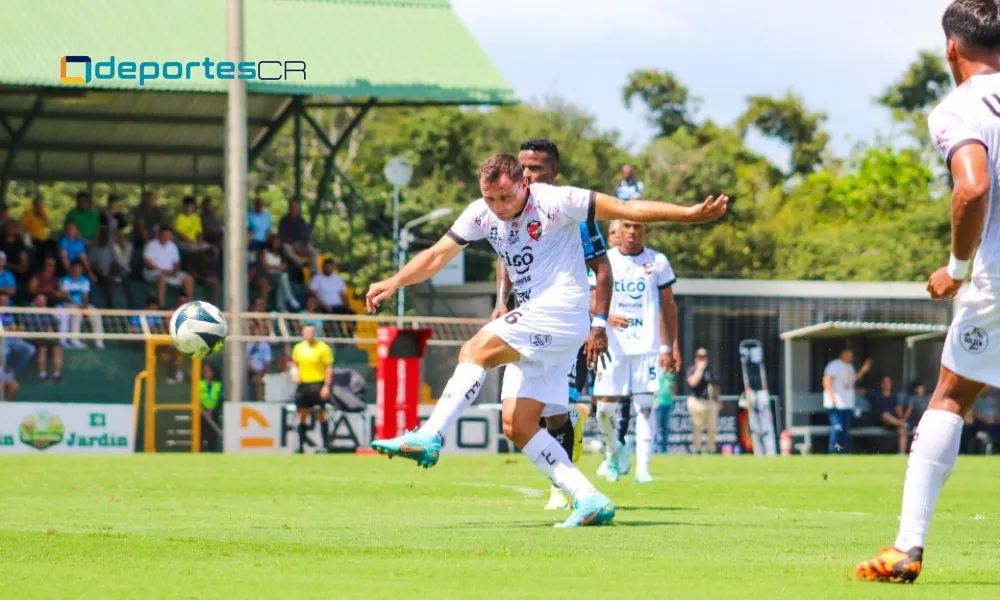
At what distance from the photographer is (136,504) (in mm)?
11805

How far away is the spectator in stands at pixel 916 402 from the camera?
33.8 metres

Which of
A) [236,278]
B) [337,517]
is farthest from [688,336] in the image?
[337,517]

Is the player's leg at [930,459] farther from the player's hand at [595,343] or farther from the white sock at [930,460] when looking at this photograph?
the player's hand at [595,343]

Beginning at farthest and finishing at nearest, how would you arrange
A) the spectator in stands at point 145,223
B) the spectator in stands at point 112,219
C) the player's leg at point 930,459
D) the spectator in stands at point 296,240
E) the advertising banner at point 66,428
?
the spectator in stands at point 296,240 → the spectator in stands at point 145,223 → the spectator in stands at point 112,219 → the advertising banner at point 66,428 → the player's leg at point 930,459

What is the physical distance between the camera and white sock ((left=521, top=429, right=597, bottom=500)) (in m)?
9.66

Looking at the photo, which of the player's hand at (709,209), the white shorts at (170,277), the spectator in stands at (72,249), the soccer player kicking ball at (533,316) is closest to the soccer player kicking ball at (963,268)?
the player's hand at (709,209)

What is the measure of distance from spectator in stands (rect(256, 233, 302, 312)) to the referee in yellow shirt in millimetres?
5607

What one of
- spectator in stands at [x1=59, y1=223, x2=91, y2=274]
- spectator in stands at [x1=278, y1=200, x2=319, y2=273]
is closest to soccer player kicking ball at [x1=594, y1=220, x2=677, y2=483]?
spectator in stands at [x1=59, y1=223, x2=91, y2=274]

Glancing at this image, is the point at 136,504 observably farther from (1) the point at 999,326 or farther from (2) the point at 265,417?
(2) the point at 265,417

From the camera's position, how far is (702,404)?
3281 centimetres

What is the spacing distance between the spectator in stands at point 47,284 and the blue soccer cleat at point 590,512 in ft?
65.3

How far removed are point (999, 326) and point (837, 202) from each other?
76.0 m

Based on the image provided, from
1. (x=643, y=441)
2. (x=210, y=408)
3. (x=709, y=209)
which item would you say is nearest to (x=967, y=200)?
(x=709, y=209)

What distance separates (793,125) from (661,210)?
270 feet
